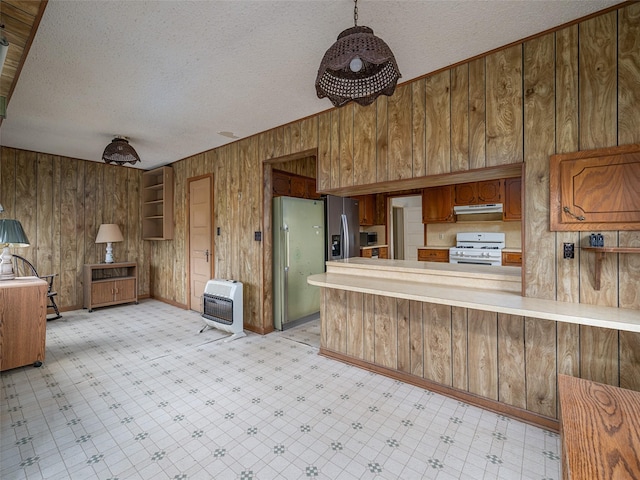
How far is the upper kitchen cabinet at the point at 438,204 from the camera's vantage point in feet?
16.5

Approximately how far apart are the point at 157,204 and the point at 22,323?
10.9ft

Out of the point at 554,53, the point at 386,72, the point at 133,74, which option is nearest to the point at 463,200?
the point at 554,53

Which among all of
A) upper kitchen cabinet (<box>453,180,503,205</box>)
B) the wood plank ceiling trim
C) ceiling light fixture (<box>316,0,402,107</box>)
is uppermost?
the wood plank ceiling trim

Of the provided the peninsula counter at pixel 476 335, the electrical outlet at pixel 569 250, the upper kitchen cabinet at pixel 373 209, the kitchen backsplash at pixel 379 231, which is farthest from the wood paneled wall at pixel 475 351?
the kitchen backsplash at pixel 379 231

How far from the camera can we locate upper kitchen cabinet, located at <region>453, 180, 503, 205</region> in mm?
4555

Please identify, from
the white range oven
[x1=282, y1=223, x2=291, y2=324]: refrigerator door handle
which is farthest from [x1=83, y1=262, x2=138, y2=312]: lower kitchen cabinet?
the white range oven

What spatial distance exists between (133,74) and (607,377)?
388 cm

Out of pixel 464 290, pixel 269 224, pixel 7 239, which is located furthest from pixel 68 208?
pixel 464 290

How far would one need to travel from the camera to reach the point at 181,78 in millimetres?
2402

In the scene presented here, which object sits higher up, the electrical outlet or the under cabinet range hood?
the under cabinet range hood

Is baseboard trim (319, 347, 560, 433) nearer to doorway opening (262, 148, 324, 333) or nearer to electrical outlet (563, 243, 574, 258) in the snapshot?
electrical outlet (563, 243, 574, 258)

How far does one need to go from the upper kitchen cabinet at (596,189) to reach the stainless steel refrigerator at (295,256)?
2.80 metres

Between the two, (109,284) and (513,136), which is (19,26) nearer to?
(513,136)

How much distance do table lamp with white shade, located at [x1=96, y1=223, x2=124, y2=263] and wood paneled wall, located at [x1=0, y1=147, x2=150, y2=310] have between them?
0.25m
